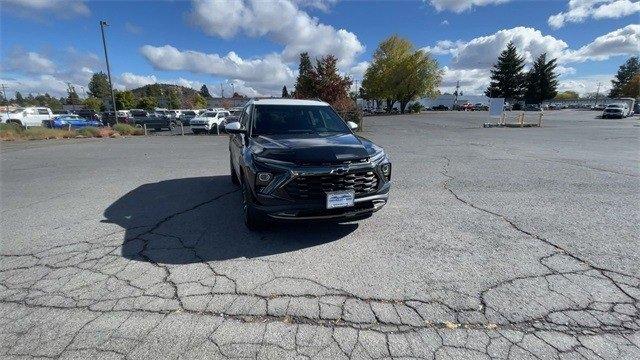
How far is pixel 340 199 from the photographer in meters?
3.60

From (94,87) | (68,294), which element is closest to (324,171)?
(68,294)

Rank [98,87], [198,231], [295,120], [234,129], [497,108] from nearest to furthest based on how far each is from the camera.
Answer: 1. [198,231]
2. [234,129]
3. [295,120]
4. [497,108]
5. [98,87]

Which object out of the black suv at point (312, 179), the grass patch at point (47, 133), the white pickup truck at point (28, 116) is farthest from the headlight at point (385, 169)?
the white pickup truck at point (28, 116)

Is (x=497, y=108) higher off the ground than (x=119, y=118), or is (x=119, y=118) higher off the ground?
(x=497, y=108)

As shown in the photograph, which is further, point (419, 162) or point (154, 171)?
point (419, 162)

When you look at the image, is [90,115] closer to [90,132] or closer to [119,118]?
[119,118]

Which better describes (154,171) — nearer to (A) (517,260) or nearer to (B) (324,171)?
(B) (324,171)

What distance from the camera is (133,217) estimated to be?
4934 mm

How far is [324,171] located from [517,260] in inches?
93.5

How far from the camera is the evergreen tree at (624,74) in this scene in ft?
307

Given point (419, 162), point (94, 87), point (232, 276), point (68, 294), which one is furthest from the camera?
point (94, 87)

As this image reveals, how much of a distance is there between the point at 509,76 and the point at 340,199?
8683cm

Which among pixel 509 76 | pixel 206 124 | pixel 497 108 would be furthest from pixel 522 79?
pixel 206 124

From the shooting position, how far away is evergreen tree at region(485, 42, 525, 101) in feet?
240
